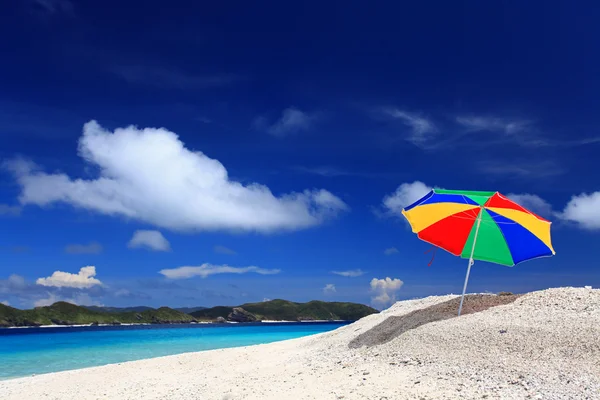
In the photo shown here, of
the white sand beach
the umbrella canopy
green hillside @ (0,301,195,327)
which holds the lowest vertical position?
green hillside @ (0,301,195,327)

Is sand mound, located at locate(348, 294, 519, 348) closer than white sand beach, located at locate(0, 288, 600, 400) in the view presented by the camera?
No

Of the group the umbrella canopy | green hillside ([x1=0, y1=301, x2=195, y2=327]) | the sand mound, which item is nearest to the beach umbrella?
the umbrella canopy

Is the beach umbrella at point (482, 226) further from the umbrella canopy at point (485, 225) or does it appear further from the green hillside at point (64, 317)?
the green hillside at point (64, 317)

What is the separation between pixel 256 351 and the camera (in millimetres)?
19672

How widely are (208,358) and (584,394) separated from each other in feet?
45.6

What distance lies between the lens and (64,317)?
15888cm

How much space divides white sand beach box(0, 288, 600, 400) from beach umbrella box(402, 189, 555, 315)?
181cm

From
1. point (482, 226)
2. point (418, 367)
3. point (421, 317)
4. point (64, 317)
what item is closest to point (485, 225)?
point (482, 226)

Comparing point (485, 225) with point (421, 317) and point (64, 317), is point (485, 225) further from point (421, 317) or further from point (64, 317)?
point (64, 317)

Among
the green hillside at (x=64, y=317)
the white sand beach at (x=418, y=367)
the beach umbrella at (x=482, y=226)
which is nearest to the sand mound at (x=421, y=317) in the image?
the white sand beach at (x=418, y=367)

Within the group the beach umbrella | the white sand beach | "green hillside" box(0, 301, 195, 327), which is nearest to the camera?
the white sand beach

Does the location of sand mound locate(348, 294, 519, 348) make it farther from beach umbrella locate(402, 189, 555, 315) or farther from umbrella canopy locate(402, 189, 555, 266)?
umbrella canopy locate(402, 189, 555, 266)

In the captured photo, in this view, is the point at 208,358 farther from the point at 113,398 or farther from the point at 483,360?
the point at 483,360

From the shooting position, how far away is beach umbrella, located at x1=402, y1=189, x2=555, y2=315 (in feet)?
49.6
